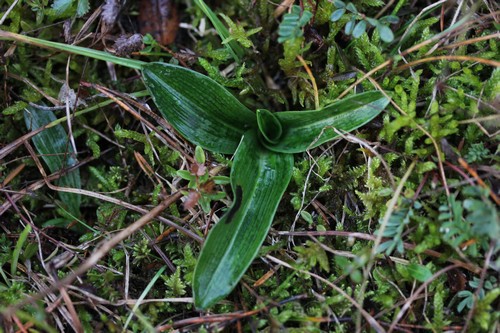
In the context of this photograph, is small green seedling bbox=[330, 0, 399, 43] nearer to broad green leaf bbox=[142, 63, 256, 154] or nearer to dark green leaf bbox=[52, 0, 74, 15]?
broad green leaf bbox=[142, 63, 256, 154]

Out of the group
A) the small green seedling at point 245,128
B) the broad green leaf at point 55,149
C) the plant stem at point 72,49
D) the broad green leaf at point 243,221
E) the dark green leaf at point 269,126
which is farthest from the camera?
the broad green leaf at point 55,149

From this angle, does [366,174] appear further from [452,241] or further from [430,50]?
[430,50]

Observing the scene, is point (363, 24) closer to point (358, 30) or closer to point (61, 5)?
point (358, 30)

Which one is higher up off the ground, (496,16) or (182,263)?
(496,16)

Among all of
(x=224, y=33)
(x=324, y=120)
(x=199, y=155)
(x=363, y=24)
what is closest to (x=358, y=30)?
(x=363, y=24)

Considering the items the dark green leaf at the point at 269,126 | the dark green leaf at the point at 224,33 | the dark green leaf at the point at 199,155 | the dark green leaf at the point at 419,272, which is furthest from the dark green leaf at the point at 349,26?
the dark green leaf at the point at 419,272

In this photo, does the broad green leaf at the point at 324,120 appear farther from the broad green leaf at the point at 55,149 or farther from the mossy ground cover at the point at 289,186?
the broad green leaf at the point at 55,149

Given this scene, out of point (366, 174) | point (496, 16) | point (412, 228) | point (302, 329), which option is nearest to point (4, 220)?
point (302, 329)
